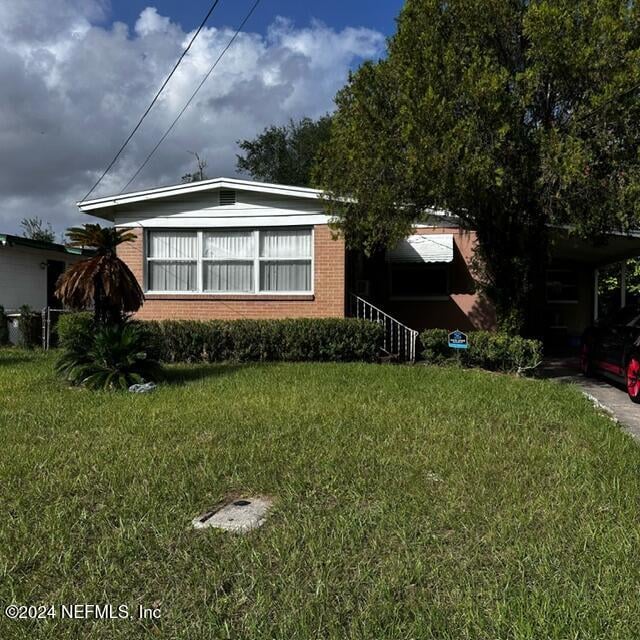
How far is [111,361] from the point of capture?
334 inches

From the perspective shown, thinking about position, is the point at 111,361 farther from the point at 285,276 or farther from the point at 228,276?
the point at 285,276

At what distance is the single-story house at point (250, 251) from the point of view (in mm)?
12375

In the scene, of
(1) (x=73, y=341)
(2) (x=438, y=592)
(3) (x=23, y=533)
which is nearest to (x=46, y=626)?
(3) (x=23, y=533)

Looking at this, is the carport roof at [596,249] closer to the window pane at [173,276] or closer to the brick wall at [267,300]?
the brick wall at [267,300]

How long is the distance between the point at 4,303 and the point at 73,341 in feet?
33.4

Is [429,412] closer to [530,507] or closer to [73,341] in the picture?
[530,507]

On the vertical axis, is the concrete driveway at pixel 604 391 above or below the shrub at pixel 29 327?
below

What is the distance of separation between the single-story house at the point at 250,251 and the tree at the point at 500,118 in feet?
7.59

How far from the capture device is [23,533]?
348 centimetres

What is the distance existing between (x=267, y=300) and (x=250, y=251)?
3.78 ft

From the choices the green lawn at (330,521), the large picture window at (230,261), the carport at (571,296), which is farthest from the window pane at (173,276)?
the carport at (571,296)

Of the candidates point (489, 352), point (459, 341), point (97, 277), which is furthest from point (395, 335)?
point (97, 277)

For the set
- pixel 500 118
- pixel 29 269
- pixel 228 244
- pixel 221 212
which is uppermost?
pixel 500 118

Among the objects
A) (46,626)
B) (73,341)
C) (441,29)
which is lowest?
(46,626)
